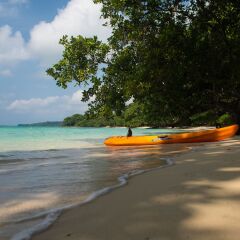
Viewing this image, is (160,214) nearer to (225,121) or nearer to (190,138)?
(190,138)

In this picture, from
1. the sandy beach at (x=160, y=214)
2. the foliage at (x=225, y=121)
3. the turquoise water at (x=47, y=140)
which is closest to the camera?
the sandy beach at (x=160, y=214)

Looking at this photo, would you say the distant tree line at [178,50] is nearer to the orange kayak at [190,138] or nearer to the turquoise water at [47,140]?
the orange kayak at [190,138]

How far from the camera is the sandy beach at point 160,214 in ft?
10.0

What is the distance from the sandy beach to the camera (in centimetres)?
306

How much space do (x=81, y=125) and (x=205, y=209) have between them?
153m

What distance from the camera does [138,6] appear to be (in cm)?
1920

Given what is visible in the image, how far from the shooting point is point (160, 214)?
11.9 feet

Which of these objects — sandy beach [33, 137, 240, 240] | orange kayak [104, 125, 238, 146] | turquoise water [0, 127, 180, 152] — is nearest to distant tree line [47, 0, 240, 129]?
orange kayak [104, 125, 238, 146]

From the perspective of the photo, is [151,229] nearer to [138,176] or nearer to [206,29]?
[138,176]

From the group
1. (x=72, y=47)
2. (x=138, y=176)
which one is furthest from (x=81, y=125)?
(x=138, y=176)

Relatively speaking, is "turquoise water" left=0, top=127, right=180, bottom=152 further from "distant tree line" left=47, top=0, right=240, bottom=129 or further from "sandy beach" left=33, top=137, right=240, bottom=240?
"sandy beach" left=33, top=137, right=240, bottom=240

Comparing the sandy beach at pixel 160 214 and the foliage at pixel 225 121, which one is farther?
the foliage at pixel 225 121

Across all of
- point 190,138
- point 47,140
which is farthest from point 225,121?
point 190,138

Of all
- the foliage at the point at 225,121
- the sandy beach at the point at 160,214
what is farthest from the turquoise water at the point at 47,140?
the sandy beach at the point at 160,214
